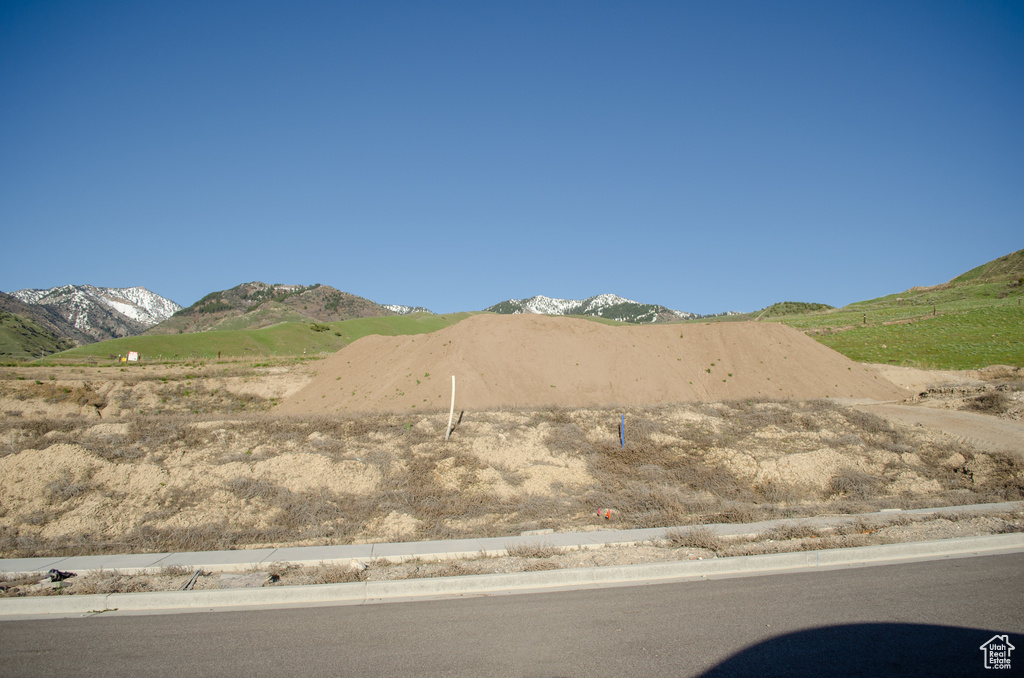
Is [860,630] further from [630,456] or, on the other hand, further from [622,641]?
[630,456]

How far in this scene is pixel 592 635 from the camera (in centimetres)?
586

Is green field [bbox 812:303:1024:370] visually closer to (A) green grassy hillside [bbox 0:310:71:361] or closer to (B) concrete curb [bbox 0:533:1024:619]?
(B) concrete curb [bbox 0:533:1024:619]

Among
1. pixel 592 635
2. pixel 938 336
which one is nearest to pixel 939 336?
→ pixel 938 336

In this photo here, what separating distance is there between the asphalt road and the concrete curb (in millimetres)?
334

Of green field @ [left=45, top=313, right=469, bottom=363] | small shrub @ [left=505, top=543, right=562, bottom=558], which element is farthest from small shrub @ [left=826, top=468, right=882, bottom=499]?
green field @ [left=45, top=313, right=469, bottom=363]

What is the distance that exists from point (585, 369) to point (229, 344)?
64312 mm

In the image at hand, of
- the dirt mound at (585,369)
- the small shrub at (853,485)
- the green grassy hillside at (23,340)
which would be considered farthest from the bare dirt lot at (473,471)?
the green grassy hillside at (23,340)

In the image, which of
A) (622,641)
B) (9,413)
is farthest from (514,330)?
(9,413)

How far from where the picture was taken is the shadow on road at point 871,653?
5.01 m

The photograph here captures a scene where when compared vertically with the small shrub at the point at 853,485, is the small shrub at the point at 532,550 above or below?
above

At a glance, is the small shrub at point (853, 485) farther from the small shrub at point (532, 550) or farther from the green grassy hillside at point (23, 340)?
the green grassy hillside at point (23, 340)

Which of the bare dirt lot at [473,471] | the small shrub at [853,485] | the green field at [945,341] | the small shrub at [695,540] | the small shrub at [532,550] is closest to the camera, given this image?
the small shrub at [532,550]

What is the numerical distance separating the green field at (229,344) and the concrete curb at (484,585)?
5912 cm

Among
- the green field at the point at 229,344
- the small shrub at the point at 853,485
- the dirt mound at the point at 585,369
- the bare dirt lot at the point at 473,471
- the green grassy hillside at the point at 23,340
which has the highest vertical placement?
the green grassy hillside at the point at 23,340
